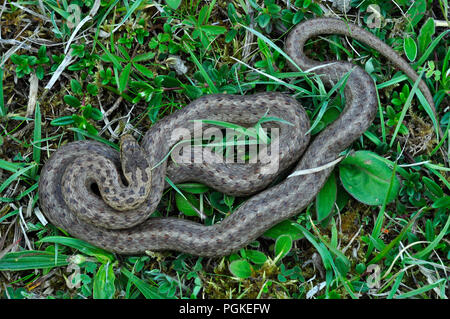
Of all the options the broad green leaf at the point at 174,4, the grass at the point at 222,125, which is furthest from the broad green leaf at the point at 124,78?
the broad green leaf at the point at 174,4

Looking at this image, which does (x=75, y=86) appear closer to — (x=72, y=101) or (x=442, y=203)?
(x=72, y=101)

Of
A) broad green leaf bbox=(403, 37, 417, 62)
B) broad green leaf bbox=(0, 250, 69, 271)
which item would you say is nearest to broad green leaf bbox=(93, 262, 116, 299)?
broad green leaf bbox=(0, 250, 69, 271)

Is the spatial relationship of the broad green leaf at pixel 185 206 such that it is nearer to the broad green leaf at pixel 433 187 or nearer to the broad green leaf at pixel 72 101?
the broad green leaf at pixel 72 101

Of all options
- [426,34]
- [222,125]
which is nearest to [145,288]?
[222,125]

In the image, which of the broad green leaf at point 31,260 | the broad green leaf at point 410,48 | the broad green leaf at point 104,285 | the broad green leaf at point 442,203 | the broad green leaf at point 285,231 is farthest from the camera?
the broad green leaf at point 410,48

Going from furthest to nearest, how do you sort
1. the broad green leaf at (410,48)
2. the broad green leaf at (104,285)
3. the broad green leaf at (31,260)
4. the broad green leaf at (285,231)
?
the broad green leaf at (410,48)
the broad green leaf at (285,231)
the broad green leaf at (31,260)
the broad green leaf at (104,285)

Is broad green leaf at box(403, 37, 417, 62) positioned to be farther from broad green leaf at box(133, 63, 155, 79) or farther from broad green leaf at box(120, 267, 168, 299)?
broad green leaf at box(120, 267, 168, 299)

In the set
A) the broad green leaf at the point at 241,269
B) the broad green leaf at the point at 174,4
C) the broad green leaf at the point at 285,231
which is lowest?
the broad green leaf at the point at 241,269

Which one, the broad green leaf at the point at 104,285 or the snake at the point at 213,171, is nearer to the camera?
the broad green leaf at the point at 104,285
